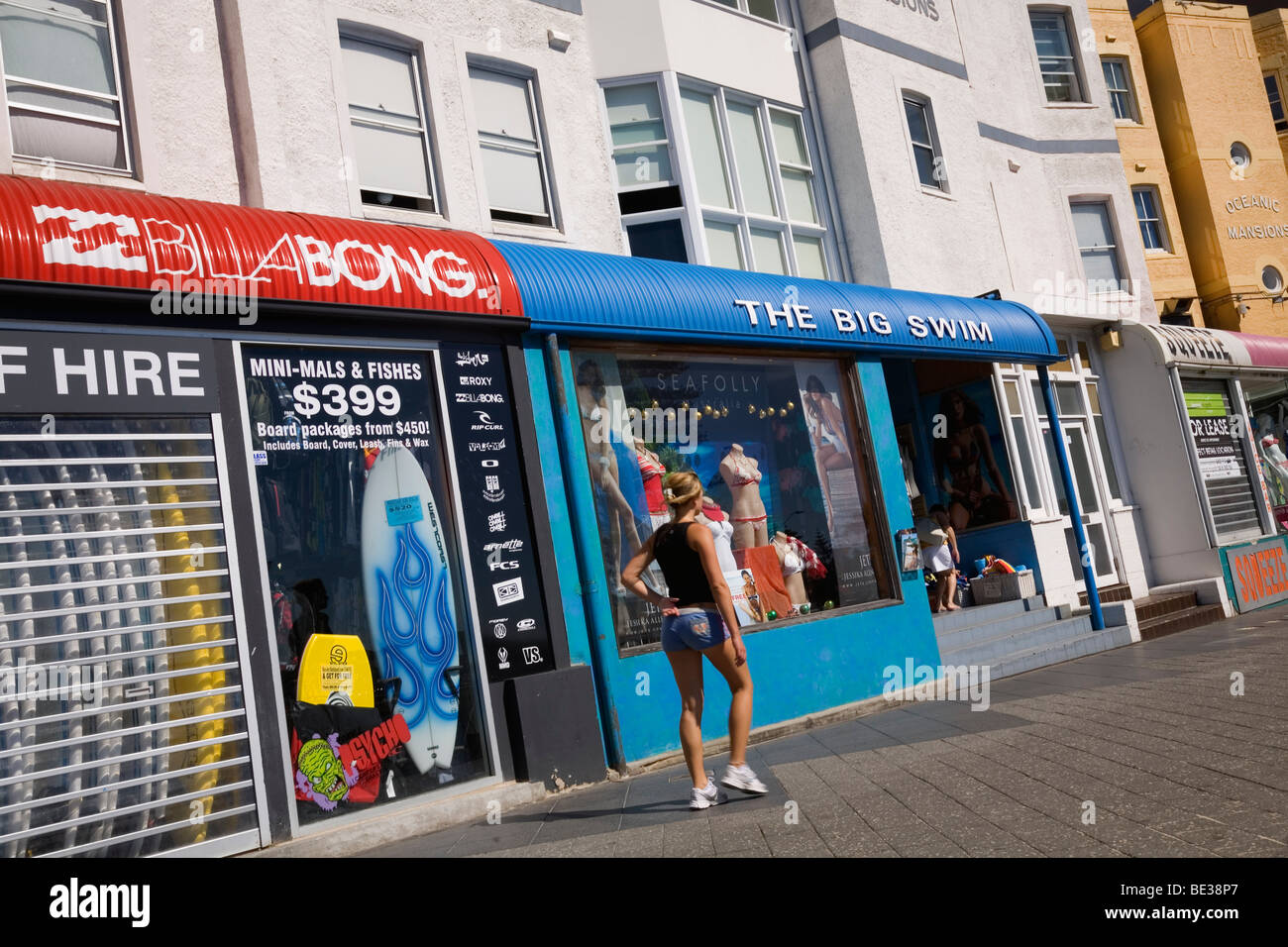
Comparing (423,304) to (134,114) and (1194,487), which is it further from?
(1194,487)

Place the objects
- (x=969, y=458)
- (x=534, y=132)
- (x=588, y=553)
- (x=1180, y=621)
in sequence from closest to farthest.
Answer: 1. (x=588, y=553)
2. (x=534, y=132)
3. (x=1180, y=621)
4. (x=969, y=458)

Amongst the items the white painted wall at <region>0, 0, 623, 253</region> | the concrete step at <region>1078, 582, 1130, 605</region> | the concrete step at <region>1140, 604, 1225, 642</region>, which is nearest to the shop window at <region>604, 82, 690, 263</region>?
the white painted wall at <region>0, 0, 623, 253</region>

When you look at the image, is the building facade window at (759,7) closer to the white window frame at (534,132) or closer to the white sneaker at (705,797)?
the white window frame at (534,132)

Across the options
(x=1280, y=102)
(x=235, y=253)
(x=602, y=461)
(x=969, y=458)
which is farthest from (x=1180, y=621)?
(x=1280, y=102)

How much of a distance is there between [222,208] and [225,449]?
1502mm

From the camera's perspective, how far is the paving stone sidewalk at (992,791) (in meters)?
4.40

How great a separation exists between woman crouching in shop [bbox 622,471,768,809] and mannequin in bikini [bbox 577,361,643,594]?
2.04 meters

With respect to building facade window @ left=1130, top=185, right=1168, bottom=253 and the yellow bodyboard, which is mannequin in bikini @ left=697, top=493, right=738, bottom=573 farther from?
building facade window @ left=1130, top=185, right=1168, bottom=253

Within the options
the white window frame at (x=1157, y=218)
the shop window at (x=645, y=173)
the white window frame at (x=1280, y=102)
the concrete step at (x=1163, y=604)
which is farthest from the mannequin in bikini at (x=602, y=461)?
the white window frame at (x=1280, y=102)

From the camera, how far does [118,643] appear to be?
564cm

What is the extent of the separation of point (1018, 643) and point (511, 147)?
7.52 metres

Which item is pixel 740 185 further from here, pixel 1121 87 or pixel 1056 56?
pixel 1121 87

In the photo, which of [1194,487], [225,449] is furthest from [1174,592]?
[225,449]

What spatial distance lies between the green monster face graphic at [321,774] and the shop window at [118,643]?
30cm
